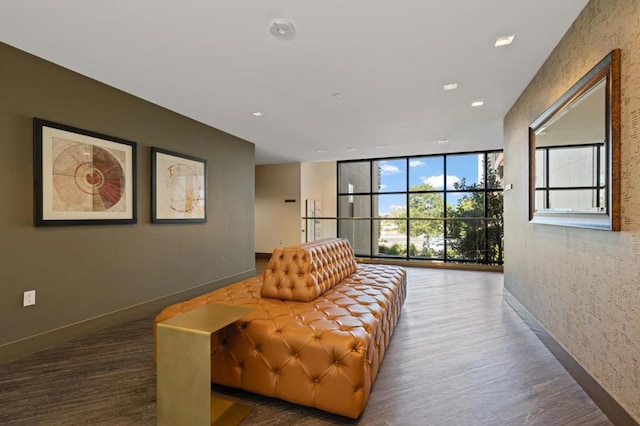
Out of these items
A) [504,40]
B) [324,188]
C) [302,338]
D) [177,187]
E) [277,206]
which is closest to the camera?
[302,338]

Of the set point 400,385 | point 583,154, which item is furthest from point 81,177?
point 583,154

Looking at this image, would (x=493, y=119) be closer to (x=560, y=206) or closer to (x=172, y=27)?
(x=560, y=206)

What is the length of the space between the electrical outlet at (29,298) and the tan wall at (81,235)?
0.09 ft

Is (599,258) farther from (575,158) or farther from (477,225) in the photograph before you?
(477,225)

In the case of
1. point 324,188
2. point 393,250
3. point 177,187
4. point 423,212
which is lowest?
point 393,250

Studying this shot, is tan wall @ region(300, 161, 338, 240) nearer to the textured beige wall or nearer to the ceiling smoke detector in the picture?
the textured beige wall

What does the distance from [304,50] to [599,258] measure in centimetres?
275

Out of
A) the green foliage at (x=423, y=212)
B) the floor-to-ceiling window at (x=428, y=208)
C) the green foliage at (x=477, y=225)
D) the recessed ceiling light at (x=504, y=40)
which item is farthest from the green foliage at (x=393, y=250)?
the recessed ceiling light at (x=504, y=40)

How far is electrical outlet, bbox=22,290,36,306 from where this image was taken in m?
2.69

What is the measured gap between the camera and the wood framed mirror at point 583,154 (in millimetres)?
1807

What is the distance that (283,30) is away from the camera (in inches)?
93.4


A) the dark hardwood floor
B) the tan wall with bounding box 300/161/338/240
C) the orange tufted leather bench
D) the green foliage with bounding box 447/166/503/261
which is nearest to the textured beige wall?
the dark hardwood floor

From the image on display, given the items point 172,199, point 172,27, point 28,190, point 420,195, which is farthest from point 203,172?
point 420,195

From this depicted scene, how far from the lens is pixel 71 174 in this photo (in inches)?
119
